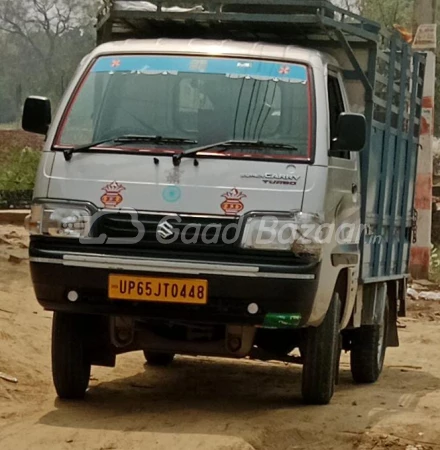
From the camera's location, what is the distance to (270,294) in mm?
6543

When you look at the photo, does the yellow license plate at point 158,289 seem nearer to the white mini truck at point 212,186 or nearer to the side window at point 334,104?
the white mini truck at point 212,186

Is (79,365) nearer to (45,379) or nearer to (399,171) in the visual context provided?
(45,379)

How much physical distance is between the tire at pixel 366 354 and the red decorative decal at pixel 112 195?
3.09m

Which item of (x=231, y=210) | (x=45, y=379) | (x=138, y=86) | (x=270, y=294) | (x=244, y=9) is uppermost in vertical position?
(x=244, y=9)

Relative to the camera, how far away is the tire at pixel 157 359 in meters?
9.62

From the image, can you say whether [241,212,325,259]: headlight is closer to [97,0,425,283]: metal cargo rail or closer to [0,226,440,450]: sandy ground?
Answer: [0,226,440,450]: sandy ground

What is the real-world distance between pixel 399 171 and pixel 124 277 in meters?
3.22

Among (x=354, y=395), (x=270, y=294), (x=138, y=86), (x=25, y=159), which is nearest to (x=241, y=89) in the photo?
(x=138, y=86)

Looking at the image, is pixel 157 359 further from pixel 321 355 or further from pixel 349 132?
pixel 349 132

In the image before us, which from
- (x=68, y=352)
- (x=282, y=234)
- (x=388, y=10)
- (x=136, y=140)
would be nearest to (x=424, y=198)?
(x=68, y=352)

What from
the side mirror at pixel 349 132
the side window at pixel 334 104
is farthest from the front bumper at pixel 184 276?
the side window at pixel 334 104

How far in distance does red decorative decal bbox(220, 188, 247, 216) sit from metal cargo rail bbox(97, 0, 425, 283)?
1.35m

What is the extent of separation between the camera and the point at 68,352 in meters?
7.29

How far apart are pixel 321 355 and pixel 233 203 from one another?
3.91 feet
